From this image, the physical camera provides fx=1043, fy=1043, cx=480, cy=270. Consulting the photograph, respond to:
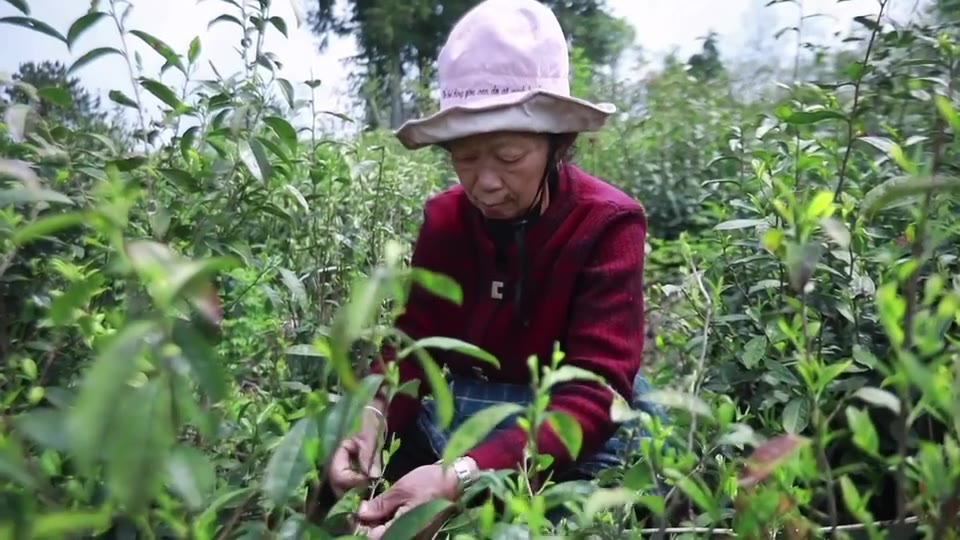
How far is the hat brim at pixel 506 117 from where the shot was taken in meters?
1.60

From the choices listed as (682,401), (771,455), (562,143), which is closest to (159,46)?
(562,143)

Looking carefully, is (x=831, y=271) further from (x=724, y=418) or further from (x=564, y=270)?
(x=724, y=418)

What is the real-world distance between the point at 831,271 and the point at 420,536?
0.76 metres

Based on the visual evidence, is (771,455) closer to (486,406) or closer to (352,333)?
(352,333)

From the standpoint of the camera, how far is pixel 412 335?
194 centimetres

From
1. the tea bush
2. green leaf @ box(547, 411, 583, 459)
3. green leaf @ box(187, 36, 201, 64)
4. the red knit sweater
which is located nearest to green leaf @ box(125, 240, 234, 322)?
the tea bush

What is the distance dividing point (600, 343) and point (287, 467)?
3.32 ft

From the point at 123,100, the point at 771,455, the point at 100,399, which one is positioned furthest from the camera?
the point at 123,100

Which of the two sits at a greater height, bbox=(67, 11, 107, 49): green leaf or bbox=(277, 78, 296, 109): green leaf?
bbox=(67, 11, 107, 49): green leaf

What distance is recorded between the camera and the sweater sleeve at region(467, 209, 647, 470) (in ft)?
4.95

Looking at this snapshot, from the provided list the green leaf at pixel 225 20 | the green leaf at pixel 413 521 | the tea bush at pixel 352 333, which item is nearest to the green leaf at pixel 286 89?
the tea bush at pixel 352 333

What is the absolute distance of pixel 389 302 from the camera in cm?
237

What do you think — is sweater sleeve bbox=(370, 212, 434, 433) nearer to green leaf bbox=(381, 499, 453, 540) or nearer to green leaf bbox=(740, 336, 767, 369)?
green leaf bbox=(740, 336, 767, 369)

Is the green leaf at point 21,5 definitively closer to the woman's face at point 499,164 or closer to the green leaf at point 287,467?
the woman's face at point 499,164
